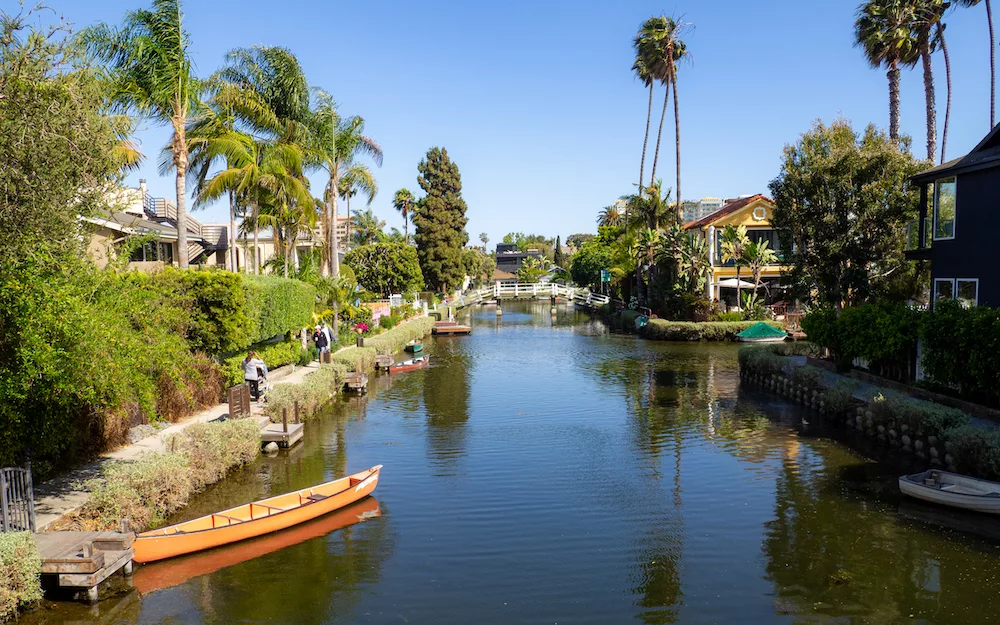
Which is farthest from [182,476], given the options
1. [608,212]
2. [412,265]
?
[608,212]

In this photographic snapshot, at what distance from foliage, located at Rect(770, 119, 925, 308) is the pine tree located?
53541 mm

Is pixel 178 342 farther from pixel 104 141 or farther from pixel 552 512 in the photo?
pixel 552 512

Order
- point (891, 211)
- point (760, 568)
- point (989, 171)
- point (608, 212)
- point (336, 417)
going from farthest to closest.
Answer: point (608, 212)
point (891, 211)
point (336, 417)
point (989, 171)
point (760, 568)

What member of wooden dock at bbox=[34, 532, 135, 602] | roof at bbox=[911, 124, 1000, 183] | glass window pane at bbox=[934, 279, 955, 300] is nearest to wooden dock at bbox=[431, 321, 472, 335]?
glass window pane at bbox=[934, 279, 955, 300]

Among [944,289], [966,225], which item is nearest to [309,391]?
[944,289]

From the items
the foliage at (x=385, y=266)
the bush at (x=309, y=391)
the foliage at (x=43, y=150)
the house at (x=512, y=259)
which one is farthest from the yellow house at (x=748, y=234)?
the house at (x=512, y=259)

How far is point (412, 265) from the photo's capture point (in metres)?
69.2

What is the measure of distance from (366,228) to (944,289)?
288 ft

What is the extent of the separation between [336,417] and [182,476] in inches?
437

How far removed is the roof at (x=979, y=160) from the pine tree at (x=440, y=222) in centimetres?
6135

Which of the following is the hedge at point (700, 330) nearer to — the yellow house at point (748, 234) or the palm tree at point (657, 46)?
the yellow house at point (748, 234)

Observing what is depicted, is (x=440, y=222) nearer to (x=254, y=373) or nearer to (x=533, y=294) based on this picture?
(x=533, y=294)

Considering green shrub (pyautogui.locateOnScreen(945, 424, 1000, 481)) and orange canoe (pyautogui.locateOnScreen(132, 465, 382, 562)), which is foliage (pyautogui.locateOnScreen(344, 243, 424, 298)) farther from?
green shrub (pyautogui.locateOnScreen(945, 424, 1000, 481))

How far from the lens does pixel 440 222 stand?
83375 mm
